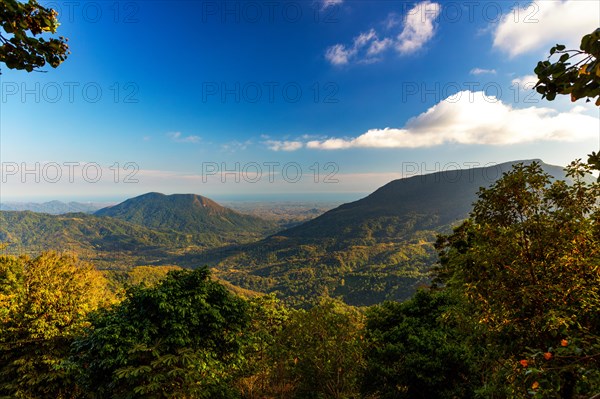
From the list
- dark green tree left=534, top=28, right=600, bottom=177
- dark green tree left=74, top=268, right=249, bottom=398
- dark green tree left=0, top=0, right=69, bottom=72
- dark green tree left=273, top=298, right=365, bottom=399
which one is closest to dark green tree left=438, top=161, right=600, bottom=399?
dark green tree left=534, top=28, right=600, bottom=177

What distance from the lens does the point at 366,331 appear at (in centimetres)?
1500

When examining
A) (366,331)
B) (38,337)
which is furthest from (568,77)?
(38,337)

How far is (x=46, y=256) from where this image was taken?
21.1 metres

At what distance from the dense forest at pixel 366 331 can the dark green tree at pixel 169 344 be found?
2.1 inches

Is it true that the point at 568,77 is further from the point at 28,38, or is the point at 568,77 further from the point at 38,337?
the point at 38,337

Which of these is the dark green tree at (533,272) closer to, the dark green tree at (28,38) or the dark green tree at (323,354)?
the dark green tree at (323,354)

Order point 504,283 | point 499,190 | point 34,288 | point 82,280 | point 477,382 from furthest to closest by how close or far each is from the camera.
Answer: point 82,280 → point 34,288 → point 477,382 → point 499,190 → point 504,283

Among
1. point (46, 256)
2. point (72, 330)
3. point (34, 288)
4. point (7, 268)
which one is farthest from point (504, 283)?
point (7, 268)

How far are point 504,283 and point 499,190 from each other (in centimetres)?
256

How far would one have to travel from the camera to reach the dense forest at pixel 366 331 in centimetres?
503

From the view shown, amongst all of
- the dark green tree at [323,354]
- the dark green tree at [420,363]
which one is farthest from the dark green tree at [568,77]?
the dark green tree at [323,354]

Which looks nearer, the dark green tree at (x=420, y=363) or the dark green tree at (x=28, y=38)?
the dark green tree at (x=28, y=38)

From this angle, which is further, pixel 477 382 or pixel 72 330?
pixel 72 330

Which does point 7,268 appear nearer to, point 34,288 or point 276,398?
point 34,288
